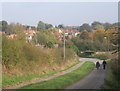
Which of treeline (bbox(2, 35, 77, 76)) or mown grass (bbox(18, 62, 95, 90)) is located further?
treeline (bbox(2, 35, 77, 76))

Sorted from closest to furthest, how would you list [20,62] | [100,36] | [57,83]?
[57,83]
[20,62]
[100,36]

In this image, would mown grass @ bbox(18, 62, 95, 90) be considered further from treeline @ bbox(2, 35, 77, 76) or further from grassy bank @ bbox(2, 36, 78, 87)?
treeline @ bbox(2, 35, 77, 76)

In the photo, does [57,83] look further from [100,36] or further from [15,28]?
[100,36]

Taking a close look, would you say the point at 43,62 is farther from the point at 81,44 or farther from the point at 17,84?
the point at 81,44

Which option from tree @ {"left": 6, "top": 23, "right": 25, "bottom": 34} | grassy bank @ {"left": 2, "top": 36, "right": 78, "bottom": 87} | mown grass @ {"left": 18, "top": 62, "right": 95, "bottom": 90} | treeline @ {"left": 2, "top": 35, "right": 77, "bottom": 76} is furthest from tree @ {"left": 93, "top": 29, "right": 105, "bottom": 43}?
mown grass @ {"left": 18, "top": 62, "right": 95, "bottom": 90}

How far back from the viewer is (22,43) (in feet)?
96.8

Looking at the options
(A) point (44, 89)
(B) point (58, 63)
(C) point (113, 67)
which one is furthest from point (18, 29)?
(C) point (113, 67)

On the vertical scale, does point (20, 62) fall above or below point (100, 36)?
below

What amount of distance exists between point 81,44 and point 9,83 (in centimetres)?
7367

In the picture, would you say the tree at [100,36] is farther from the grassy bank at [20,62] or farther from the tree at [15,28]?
the grassy bank at [20,62]

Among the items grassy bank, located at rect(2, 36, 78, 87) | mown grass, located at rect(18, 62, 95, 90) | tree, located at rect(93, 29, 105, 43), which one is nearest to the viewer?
mown grass, located at rect(18, 62, 95, 90)

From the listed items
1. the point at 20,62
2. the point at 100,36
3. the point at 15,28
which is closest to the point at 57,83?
the point at 20,62

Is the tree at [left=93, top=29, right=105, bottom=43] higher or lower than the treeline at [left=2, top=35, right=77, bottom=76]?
higher

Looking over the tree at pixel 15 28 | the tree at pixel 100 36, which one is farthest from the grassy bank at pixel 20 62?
the tree at pixel 100 36
